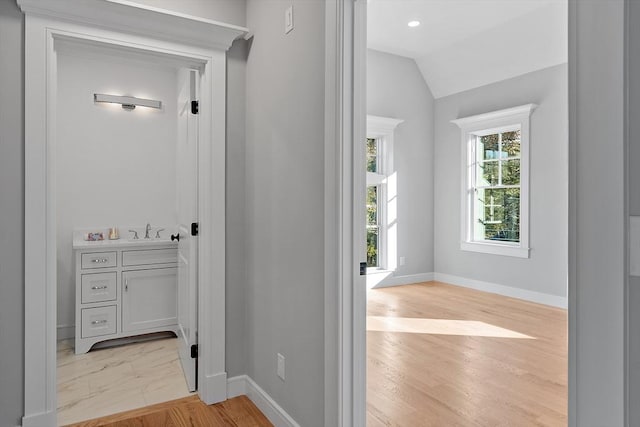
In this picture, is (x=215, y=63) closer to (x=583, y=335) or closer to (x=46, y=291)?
(x=46, y=291)

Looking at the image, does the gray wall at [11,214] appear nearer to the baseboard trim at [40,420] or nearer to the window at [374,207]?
the baseboard trim at [40,420]

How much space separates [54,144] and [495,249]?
4992 mm

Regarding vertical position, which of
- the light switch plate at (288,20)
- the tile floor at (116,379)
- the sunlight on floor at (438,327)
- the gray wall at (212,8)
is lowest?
the tile floor at (116,379)

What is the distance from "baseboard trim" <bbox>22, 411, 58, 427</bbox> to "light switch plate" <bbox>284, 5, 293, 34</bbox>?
2.24 m

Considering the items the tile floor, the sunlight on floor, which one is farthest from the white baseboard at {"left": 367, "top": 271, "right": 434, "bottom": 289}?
the tile floor

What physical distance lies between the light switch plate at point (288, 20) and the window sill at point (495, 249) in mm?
4236

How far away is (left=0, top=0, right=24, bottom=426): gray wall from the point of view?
Answer: 6.70 ft

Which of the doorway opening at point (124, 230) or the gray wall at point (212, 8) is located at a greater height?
the gray wall at point (212, 8)

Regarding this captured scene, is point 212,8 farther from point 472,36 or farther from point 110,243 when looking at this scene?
point 472,36

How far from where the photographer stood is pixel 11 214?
6.75 ft

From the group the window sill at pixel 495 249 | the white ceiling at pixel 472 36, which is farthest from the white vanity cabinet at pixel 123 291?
the window sill at pixel 495 249

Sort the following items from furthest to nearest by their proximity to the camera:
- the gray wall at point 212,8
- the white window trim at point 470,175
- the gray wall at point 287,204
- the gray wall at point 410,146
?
the gray wall at point 410,146 < the white window trim at point 470,175 < the gray wall at point 212,8 < the gray wall at point 287,204

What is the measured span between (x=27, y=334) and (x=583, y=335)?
2321 mm

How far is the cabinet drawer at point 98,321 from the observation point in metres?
3.42
